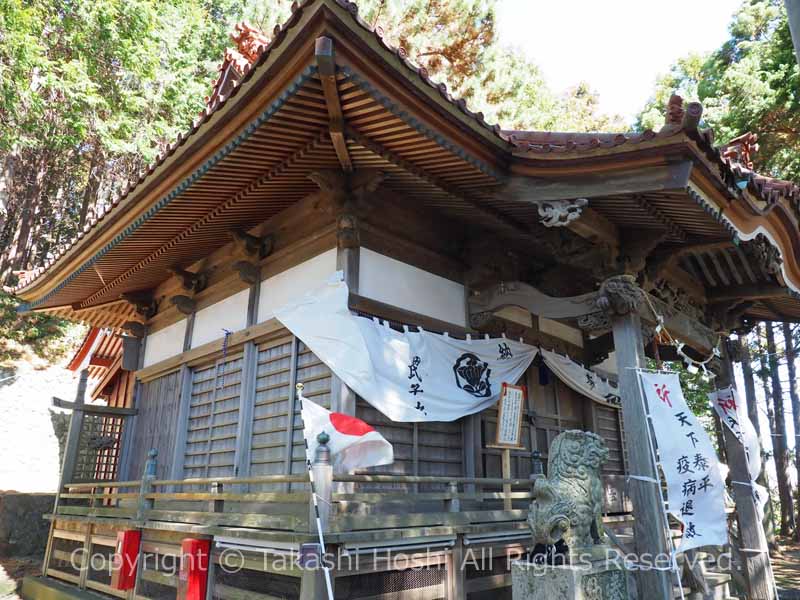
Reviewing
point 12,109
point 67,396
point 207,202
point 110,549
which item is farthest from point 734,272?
point 67,396

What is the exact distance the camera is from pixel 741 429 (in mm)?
7195

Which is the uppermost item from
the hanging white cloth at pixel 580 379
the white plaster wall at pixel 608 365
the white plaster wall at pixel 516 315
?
the white plaster wall at pixel 516 315

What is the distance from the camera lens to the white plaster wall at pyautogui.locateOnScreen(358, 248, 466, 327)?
5.56 meters

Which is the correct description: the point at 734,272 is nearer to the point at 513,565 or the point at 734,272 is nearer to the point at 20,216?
the point at 513,565

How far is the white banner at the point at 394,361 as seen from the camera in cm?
493

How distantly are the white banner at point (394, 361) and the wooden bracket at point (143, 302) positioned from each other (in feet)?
15.1

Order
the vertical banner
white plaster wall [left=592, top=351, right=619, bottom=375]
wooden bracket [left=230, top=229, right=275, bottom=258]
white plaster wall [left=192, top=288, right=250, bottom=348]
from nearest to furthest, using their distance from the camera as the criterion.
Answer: the vertical banner → wooden bracket [left=230, top=229, right=275, bottom=258] → white plaster wall [left=192, top=288, right=250, bottom=348] → white plaster wall [left=592, top=351, right=619, bottom=375]

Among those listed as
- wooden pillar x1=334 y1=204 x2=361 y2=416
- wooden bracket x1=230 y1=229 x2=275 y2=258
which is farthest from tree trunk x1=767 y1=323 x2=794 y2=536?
wooden bracket x1=230 y1=229 x2=275 y2=258

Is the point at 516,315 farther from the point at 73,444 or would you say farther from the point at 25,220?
the point at 25,220

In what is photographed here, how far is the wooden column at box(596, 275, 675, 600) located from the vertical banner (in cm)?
13

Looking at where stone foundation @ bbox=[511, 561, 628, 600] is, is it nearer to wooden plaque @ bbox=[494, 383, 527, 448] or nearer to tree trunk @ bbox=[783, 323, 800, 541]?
wooden plaque @ bbox=[494, 383, 527, 448]

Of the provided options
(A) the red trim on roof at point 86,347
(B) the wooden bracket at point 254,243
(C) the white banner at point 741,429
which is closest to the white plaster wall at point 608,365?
(C) the white banner at point 741,429

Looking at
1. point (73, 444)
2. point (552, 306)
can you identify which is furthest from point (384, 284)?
point (73, 444)

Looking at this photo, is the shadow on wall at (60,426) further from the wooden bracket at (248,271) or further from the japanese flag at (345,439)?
the japanese flag at (345,439)
